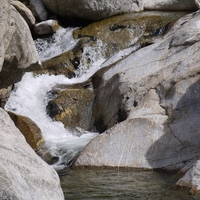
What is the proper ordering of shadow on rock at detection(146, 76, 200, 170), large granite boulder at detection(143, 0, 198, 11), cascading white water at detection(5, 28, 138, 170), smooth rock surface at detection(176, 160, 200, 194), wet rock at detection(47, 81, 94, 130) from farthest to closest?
large granite boulder at detection(143, 0, 198, 11), wet rock at detection(47, 81, 94, 130), cascading white water at detection(5, 28, 138, 170), shadow on rock at detection(146, 76, 200, 170), smooth rock surface at detection(176, 160, 200, 194)

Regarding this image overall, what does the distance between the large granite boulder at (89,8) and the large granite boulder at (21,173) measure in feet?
47.9

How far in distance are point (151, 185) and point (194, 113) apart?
98.6 inches

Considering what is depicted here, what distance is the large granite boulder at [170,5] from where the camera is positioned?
20.8 m

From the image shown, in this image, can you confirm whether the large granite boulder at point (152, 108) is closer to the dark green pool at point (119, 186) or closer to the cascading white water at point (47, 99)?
the dark green pool at point (119, 186)

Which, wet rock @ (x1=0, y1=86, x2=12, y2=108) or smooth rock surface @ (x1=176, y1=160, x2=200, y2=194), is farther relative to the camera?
wet rock @ (x1=0, y1=86, x2=12, y2=108)

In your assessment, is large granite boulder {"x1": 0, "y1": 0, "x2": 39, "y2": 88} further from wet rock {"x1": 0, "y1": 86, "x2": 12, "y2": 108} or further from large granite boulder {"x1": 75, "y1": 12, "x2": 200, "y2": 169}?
wet rock {"x1": 0, "y1": 86, "x2": 12, "y2": 108}

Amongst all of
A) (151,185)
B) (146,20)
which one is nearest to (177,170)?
(151,185)

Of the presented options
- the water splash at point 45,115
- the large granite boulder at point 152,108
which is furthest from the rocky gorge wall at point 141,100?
the water splash at point 45,115

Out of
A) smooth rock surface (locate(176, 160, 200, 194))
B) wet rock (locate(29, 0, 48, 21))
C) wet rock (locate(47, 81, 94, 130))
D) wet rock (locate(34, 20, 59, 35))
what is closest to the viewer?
smooth rock surface (locate(176, 160, 200, 194))

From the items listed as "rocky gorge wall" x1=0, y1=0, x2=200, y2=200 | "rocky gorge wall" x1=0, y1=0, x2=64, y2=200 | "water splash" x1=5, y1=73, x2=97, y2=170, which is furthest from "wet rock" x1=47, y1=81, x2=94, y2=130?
"rocky gorge wall" x1=0, y1=0, x2=64, y2=200

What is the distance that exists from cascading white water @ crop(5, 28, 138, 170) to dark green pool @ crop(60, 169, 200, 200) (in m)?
1.24

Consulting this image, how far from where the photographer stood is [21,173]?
176 inches

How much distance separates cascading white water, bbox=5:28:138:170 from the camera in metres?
11.7

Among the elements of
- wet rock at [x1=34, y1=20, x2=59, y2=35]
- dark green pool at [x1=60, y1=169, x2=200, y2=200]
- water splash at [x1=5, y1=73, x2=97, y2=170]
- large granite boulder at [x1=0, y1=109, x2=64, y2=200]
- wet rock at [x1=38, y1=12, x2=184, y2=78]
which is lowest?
water splash at [x1=5, y1=73, x2=97, y2=170]
